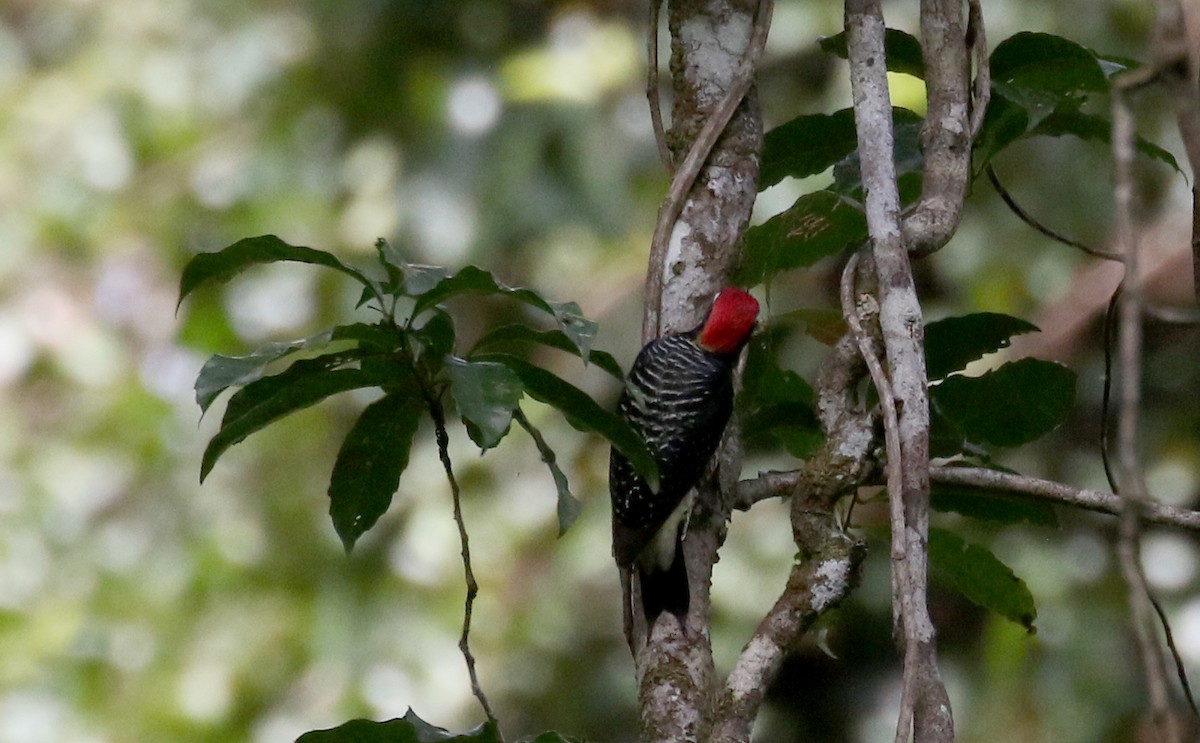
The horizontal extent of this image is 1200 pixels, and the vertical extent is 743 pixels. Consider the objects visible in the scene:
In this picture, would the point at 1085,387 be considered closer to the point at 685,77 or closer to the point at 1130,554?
the point at 685,77

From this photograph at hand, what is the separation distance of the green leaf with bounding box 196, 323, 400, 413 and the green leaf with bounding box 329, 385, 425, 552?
7.0 inches

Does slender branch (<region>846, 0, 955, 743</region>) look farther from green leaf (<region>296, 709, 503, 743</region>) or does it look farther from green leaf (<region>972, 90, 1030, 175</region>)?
green leaf (<region>296, 709, 503, 743</region>)

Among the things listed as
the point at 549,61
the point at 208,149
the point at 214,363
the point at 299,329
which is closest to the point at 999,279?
the point at 549,61

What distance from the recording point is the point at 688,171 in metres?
2.27

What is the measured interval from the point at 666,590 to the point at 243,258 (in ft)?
2.68

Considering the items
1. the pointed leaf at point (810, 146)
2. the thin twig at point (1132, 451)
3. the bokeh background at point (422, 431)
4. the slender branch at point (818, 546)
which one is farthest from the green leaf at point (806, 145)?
the bokeh background at point (422, 431)

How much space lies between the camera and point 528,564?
4590 mm

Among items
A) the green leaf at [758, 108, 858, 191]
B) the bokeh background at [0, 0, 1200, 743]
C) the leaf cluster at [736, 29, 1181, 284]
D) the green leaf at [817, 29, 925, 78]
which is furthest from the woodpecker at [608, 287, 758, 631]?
the bokeh background at [0, 0, 1200, 743]

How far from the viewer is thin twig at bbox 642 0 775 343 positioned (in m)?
2.26

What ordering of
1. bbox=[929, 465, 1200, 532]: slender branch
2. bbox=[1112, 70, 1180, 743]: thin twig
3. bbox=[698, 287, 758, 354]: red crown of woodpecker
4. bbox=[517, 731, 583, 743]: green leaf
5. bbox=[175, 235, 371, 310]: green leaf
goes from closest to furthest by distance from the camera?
bbox=[1112, 70, 1180, 743]: thin twig → bbox=[517, 731, 583, 743]: green leaf → bbox=[175, 235, 371, 310]: green leaf → bbox=[929, 465, 1200, 532]: slender branch → bbox=[698, 287, 758, 354]: red crown of woodpecker

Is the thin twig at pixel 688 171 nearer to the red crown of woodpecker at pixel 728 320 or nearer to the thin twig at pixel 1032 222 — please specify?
the red crown of woodpecker at pixel 728 320

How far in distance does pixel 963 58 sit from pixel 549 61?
282 cm

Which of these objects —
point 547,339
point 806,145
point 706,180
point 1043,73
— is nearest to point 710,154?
point 706,180

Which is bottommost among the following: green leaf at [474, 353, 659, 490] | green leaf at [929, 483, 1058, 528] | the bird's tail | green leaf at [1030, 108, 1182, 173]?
green leaf at [929, 483, 1058, 528]
